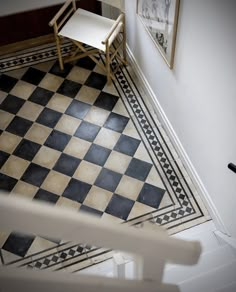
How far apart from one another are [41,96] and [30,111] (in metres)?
0.21

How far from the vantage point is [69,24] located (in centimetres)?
428

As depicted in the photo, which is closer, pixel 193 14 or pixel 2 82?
pixel 193 14

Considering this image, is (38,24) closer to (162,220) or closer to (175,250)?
(162,220)

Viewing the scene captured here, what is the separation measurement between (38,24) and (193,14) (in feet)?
7.83

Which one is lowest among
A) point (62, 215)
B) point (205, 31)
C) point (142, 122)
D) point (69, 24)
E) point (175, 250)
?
point (142, 122)

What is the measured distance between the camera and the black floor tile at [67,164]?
3869mm

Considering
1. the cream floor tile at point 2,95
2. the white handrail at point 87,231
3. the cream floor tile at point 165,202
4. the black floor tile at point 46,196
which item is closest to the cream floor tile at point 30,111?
the cream floor tile at point 2,95

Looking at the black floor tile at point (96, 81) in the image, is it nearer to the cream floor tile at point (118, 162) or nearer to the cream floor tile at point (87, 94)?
the cream floor tile at point (87, 94)

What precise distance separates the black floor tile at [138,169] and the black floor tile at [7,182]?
1008 millimetres

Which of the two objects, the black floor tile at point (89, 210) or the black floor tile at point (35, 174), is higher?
the black floor tile at point (35, 174)

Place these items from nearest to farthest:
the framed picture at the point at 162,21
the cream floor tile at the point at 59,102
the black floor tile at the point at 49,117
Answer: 1. the framed picture at the point at 162,21
2. the black floor tile at the point at 49,117
3. the cream floor tile at the point at 59,102

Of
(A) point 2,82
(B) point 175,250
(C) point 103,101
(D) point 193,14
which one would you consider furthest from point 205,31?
(A) point 2,82

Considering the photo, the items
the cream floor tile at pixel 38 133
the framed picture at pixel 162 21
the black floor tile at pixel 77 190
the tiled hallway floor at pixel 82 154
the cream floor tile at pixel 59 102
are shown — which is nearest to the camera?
the framed picture at pixel 162 21

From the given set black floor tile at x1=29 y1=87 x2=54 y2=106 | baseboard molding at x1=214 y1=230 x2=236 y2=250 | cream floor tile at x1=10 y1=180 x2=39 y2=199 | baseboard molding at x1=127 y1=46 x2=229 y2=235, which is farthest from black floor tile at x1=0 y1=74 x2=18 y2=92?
baseboard molding at x1=214 y1=230 x2=236 y2=250
